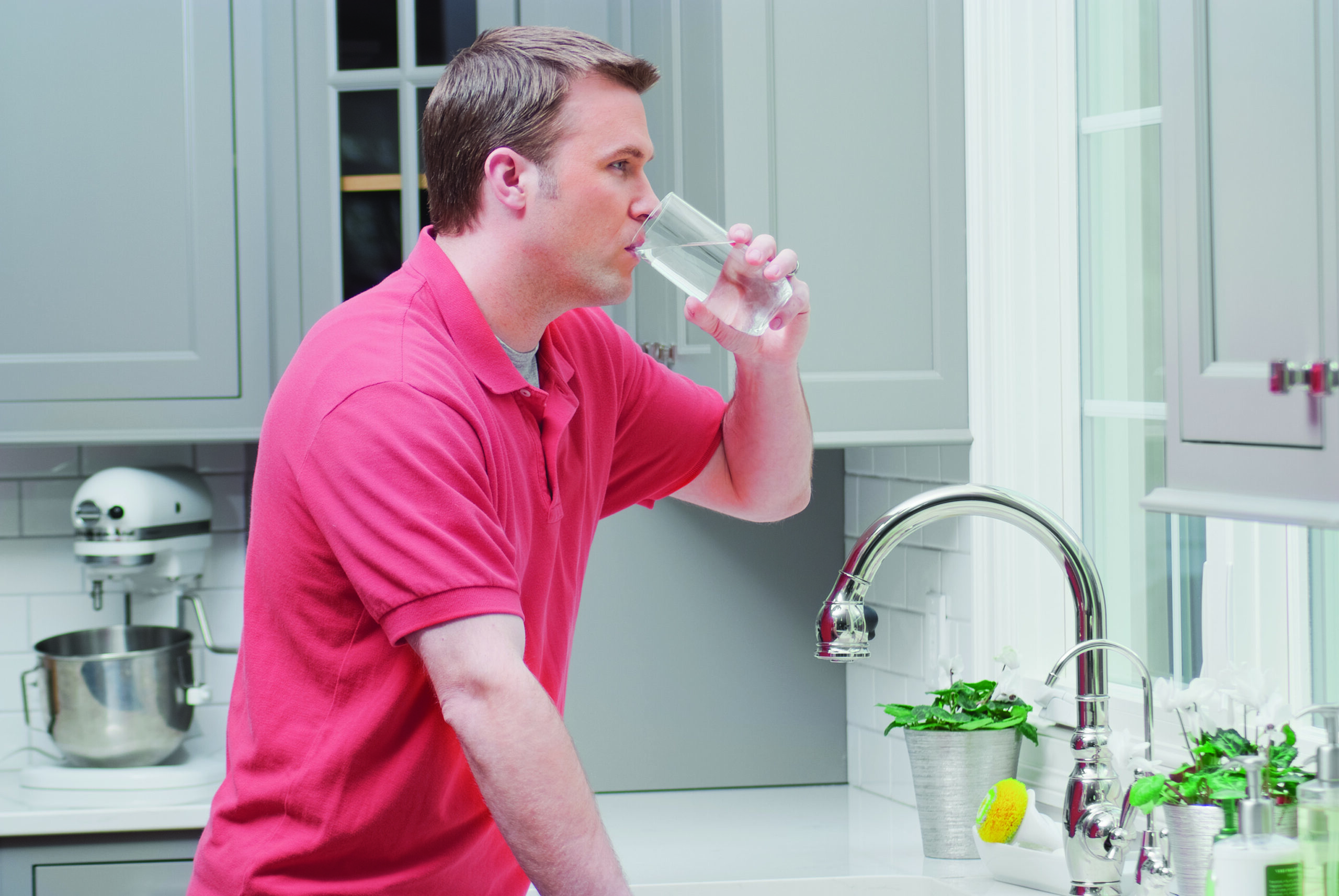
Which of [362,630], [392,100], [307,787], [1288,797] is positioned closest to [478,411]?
[362,630]

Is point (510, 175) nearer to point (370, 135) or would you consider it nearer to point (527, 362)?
point (527, 362)

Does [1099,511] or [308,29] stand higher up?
[308,29]

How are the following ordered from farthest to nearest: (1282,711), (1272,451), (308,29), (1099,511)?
(308,29) → (1099,511) → (1282,711) → (1272,451)

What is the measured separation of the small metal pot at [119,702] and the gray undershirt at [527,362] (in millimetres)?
1342

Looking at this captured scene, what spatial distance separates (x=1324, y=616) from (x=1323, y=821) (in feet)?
1.50

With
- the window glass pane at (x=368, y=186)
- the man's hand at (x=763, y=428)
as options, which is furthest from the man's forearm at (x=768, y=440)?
the window glass pane at (x=368, y=186)

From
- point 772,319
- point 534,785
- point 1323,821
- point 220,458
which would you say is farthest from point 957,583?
point 220,458

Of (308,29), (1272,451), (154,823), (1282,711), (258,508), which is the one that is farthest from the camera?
(308,29)

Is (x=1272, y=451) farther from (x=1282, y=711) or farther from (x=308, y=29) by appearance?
(x=308, y=29)

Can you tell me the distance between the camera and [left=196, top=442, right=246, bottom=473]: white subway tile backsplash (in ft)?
8.80

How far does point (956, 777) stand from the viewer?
1.84 metres

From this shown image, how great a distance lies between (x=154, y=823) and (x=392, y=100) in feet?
4.32

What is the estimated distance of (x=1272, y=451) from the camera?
3.56ft

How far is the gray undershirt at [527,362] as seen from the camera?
53.3 inches
